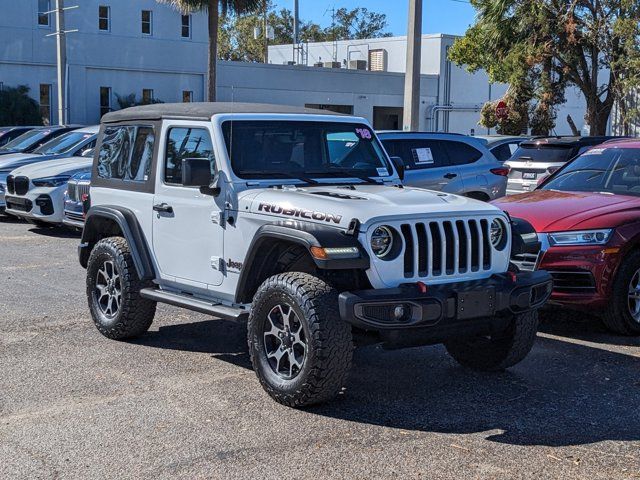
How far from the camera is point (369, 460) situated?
5.12 m

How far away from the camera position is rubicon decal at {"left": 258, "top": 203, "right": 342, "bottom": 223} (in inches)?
233

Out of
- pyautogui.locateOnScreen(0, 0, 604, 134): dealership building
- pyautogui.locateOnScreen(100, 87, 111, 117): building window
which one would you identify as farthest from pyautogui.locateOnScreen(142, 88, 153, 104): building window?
pyautogui.locateOnScreen(100, 87, 111, 117): building window

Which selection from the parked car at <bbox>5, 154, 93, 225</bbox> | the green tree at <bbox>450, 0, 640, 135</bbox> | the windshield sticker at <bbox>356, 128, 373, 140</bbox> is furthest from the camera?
the green tree at <bbox>450, 0, 640, 135</bbox>

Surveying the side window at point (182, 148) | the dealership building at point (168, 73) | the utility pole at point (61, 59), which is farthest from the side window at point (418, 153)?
the dealership building at point (168, 73)

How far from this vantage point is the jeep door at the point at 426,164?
12.9m

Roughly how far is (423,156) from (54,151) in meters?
7.58

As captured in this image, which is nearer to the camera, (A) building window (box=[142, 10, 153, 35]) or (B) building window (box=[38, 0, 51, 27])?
(B) building window (box=[38, 0, 51, 27])

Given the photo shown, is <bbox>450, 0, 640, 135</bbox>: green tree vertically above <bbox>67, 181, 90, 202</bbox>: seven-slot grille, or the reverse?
<bbox>450, 0, 640, 135</bbox>: green tree

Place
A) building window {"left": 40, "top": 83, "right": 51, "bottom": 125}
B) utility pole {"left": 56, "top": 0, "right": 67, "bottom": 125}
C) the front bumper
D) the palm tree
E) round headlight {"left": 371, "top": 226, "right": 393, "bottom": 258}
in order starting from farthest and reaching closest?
building window {"left": 40, "top": 83, "right": 51, "bottom": 125} → utility pole {"left": 56, "top": 0, "right": 67, "bottom": 125} → the palm tree → round headlight {"left": 371, "top": 226, "right": 393, "bottom": 258} → the front bumper

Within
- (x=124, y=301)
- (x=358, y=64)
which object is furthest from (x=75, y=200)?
(x=358, y=64)

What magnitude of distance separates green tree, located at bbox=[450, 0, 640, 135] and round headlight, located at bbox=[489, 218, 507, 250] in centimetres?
2178

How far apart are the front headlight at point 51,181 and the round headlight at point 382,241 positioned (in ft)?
33.4

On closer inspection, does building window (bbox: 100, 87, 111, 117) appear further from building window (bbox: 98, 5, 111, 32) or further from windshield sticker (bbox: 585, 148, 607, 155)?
windshield sticker (bbox: 585, 148, 607, 155)

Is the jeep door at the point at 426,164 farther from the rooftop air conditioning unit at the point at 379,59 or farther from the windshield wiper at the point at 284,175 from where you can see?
the rooftop air conditioning unit at the point at 379,59
